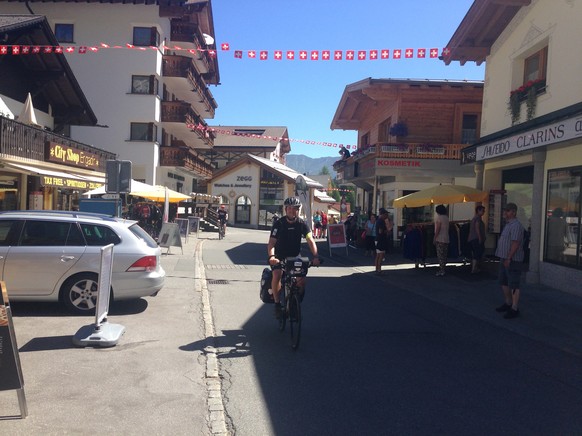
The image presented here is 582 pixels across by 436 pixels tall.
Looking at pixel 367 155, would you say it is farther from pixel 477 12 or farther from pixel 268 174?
pixel 268 174

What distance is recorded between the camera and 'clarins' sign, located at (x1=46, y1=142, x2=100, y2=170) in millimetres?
16562

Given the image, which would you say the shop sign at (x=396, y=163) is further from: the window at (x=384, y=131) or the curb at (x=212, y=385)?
the curb at (x=212, y=385)

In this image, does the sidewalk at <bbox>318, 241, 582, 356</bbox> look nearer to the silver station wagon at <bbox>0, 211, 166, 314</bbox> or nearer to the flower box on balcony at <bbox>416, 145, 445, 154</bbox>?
the silver station wagon at <bbox>0, 211, 166, 314</bbox>

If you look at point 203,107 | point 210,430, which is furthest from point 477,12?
point 203,107

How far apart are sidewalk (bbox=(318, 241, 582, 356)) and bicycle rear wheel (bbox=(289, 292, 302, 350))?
131 inches

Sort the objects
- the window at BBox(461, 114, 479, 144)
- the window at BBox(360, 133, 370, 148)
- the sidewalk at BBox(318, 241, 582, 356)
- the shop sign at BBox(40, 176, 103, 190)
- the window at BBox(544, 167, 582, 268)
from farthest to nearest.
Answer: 1. the window at BBox(360, 133, 370, 148)
2. the window at BBox(461, 114, 479, 144)
3. the shop sign at BBox(40, 176, 103, 190)
4. the window at BBox(544, 167, 582, 268)
5. the sidewalk at BBox(318, 241, 582, 356)

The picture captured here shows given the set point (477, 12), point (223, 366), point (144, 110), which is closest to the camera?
point (223, 366)

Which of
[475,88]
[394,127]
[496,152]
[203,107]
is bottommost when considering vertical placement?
[496,152]

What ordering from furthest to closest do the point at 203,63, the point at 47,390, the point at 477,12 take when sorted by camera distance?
the point at 203,63, the point at 477,12, the point at 47,390

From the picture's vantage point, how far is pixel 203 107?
43750 millimetres

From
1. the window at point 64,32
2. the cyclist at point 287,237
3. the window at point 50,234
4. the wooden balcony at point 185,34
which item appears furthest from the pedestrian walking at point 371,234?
the window at point 64,32

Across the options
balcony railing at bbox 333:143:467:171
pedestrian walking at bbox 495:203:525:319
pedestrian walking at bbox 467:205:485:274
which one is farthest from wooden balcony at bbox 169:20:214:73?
pedestrian walking at bbox 495:203:525:319

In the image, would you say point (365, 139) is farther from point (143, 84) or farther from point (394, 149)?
point (143, 84)

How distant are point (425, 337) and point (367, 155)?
665 inches
